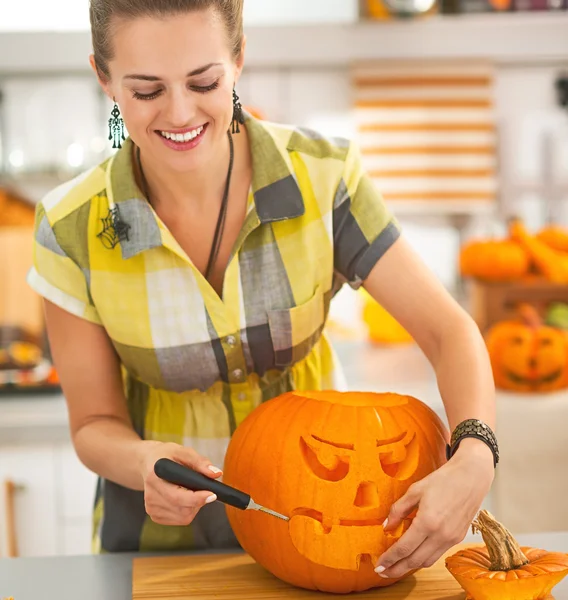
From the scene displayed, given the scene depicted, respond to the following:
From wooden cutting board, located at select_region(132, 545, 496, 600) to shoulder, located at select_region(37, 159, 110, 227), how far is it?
1.44ft

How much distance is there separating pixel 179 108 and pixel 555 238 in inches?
84.9

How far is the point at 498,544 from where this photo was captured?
34.5 inches

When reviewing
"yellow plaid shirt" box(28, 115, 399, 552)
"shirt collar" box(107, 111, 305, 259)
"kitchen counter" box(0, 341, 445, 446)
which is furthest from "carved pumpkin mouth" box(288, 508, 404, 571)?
"kitchen counter" box(0, 341, 445, 446)

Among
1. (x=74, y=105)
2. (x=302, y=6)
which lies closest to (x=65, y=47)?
(x=74, y=105)

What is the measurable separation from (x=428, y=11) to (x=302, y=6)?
16.2 inches

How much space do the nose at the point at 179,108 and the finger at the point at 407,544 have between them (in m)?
0.49

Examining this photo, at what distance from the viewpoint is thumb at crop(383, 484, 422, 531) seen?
851mm

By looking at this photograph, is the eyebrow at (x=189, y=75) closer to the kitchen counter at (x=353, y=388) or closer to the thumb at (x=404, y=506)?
the thumb at (x=404, y=506)

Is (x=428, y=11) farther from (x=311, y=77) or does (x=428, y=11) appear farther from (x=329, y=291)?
(x=329, y=291)

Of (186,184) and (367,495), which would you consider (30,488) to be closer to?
(186,184)

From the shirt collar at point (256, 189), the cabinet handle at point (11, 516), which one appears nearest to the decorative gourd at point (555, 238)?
the cabinet handle at point (11, 516)

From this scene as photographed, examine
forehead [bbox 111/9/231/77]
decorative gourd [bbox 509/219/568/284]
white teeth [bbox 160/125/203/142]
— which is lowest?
decorative gourd [bbox 509/219/568/284]

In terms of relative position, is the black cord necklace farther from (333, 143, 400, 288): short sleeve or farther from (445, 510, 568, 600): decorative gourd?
(445, 510, 568, 600): decorative gourd

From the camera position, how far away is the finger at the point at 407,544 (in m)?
0.83
